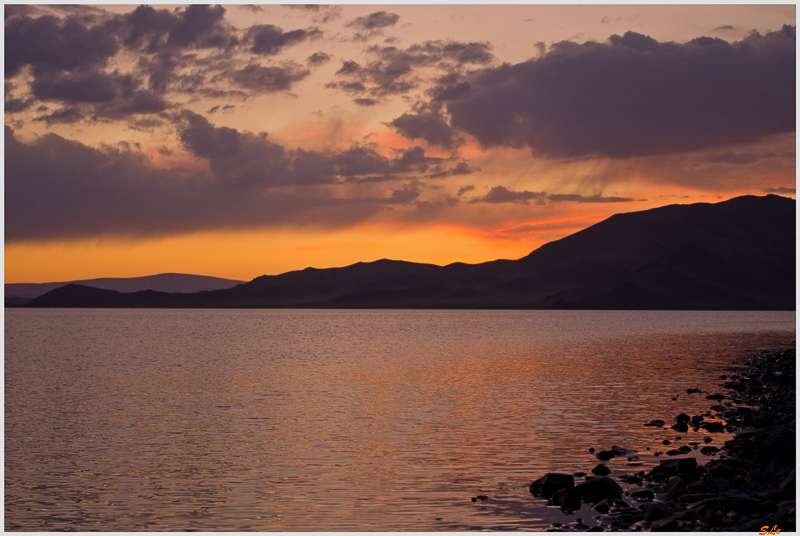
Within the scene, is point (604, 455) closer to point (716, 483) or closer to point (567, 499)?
point (716, 483)

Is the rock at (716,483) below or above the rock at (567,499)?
above

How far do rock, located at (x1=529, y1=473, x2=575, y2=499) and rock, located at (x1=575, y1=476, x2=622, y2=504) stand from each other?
0.51 meters

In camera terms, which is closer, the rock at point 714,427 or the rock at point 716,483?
the rock at point 716,483

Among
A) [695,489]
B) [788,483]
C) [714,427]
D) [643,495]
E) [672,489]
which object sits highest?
[788,483]

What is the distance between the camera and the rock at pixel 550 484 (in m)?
20.0

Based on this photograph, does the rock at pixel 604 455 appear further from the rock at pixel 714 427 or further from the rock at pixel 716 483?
the rock at pixel 714 427

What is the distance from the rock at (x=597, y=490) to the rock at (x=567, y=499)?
0.23 meters

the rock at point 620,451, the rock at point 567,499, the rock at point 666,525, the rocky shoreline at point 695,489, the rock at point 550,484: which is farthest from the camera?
the rock at point 620,451

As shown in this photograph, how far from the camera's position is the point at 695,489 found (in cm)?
1933

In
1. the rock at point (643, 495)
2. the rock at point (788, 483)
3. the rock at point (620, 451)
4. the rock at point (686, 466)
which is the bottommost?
the rock at point (643, 495)

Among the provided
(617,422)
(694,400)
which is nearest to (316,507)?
(617,422)

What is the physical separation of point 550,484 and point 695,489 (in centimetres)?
359

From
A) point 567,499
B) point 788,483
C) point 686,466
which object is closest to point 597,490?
point 567,499

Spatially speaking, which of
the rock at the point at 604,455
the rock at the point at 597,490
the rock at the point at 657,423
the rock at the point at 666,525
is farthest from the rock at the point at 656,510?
the rock at the point at 657,423
